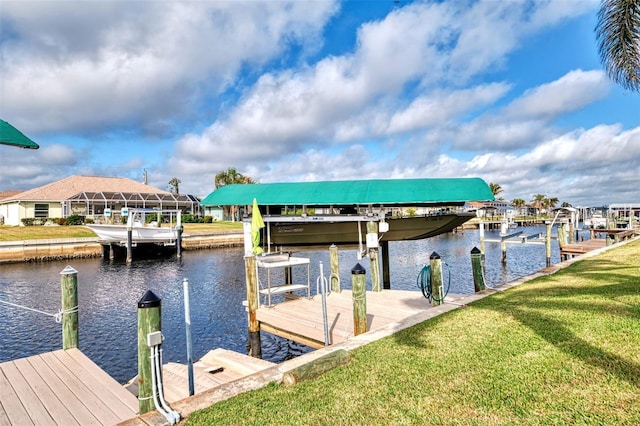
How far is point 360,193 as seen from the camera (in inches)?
495

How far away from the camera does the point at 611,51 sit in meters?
11.0

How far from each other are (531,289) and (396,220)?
6189 mm

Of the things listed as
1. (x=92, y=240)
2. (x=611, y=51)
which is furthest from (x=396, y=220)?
(x=92, y=240)

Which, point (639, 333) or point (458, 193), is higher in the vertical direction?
point (458, 193)

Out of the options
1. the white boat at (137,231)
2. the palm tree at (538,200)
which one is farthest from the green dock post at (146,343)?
the palm tree at (538,200)

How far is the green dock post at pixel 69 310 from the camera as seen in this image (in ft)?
24.5

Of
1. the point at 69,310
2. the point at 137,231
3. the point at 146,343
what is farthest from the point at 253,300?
the point at 137,231

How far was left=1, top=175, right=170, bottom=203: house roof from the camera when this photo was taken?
4658 centimetres

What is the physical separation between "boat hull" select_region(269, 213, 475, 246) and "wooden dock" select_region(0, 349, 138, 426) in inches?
368

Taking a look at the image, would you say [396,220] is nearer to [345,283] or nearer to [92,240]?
[345,283]

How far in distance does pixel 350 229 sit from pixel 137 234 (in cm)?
2708

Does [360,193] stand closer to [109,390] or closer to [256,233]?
[256,233]

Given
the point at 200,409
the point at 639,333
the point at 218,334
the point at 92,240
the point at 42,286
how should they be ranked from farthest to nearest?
the point at 92,240 < the point at 42,286 < the point at 218,334 < the point at 639,333 < the point at 200,409

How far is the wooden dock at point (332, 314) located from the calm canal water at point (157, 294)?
6.80 ft
